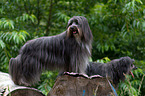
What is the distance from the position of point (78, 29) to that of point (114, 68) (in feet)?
7.21

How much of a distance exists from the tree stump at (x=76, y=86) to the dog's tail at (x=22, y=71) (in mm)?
1300

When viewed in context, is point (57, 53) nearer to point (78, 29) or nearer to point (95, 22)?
point (78, 29)

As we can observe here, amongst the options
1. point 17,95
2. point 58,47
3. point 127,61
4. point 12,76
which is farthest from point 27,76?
point 127,61

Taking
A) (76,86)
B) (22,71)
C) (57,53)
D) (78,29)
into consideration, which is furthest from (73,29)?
(76,86)

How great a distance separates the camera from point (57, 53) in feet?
11.1

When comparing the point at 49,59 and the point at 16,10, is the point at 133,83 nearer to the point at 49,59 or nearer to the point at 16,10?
the point at 49,59

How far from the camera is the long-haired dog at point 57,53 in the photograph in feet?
10.6

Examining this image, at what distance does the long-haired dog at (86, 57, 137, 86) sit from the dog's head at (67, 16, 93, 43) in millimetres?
1687

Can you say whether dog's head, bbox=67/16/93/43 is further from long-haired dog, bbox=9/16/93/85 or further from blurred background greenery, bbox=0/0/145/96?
blurred background greenery, bbox=0/0/145/96

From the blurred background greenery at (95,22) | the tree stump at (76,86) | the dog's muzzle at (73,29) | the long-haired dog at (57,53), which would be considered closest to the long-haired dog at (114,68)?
the blurred background greenery at (95,22)

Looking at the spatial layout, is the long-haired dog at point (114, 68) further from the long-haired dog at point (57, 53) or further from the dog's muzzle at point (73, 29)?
the dog's muzzle at point (73, 29)

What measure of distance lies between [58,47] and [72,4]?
3596mm

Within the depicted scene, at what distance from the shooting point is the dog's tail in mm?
3104

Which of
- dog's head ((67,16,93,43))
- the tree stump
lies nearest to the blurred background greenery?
dog's head ((67,16,93,43))
